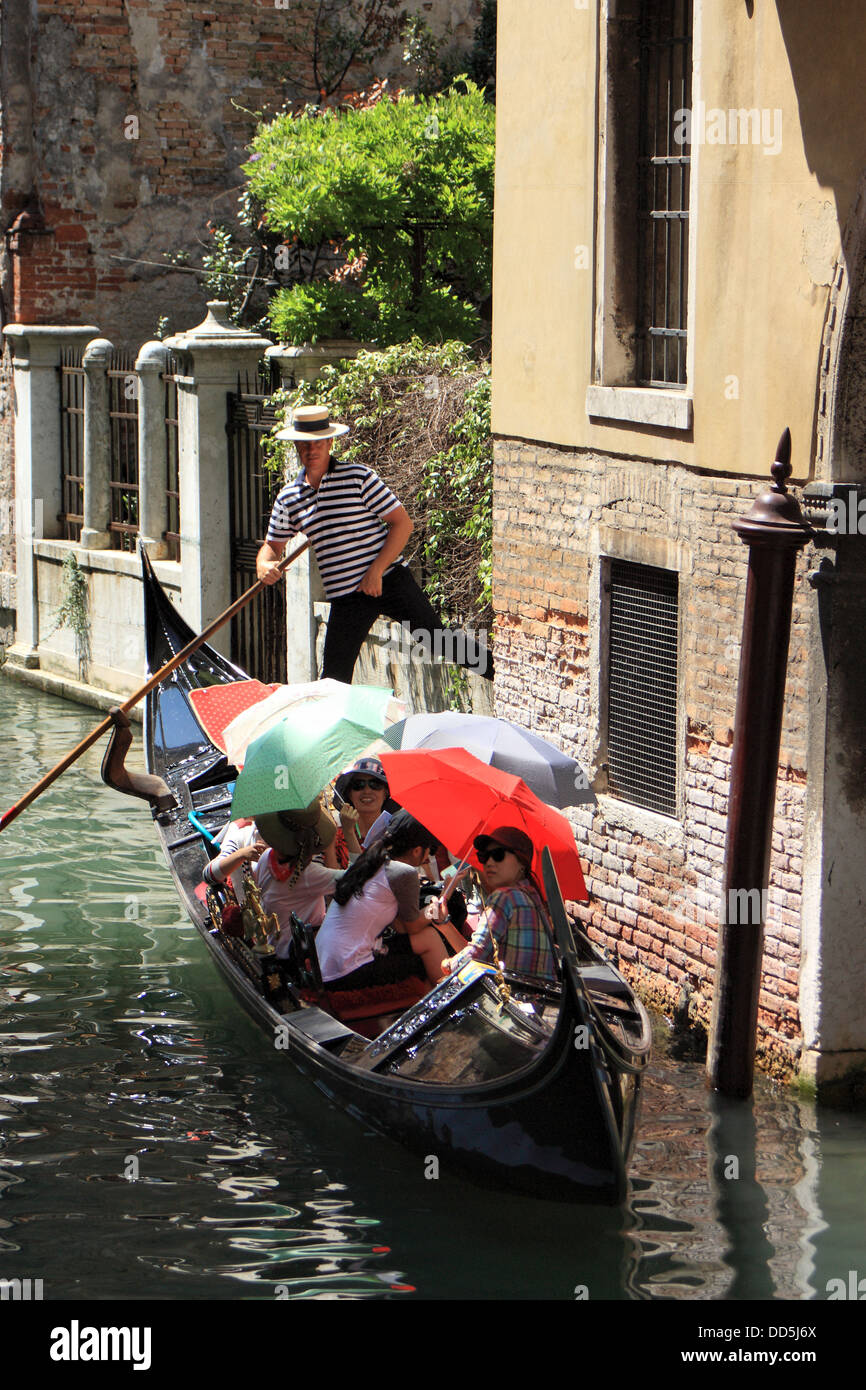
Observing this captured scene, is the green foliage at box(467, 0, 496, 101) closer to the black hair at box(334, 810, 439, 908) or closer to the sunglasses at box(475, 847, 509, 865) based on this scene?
the black hair at box(334, 810, 439, 908)

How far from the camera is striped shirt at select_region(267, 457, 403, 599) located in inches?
314

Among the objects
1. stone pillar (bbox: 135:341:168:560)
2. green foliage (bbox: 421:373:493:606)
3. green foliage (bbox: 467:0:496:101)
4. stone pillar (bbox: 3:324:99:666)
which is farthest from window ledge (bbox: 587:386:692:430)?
green foliage (bbox: 467:0:496:101)

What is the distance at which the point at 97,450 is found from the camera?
42.3 feet

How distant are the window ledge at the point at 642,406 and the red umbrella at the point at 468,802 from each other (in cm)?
145

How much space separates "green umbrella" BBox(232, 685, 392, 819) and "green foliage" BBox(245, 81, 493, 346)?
4.91 meters

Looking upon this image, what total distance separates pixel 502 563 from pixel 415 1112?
2.98 meters

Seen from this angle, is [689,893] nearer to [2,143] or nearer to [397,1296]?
[397,1296]

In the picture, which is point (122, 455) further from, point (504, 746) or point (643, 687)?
point (504, 746)

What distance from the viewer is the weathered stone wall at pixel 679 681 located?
19.7ft

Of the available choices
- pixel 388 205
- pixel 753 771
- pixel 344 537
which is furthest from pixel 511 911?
pixel 388 205

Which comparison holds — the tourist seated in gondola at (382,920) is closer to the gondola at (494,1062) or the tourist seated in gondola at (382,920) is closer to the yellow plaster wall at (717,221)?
the gondola at (494,1062)

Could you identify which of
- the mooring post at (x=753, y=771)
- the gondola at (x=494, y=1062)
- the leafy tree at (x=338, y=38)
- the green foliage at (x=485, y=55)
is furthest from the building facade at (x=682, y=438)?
the leafy tree at (x=338, y=38)

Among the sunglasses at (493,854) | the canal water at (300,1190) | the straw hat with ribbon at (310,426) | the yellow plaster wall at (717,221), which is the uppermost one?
the yellow plaster wall at (717,221)
